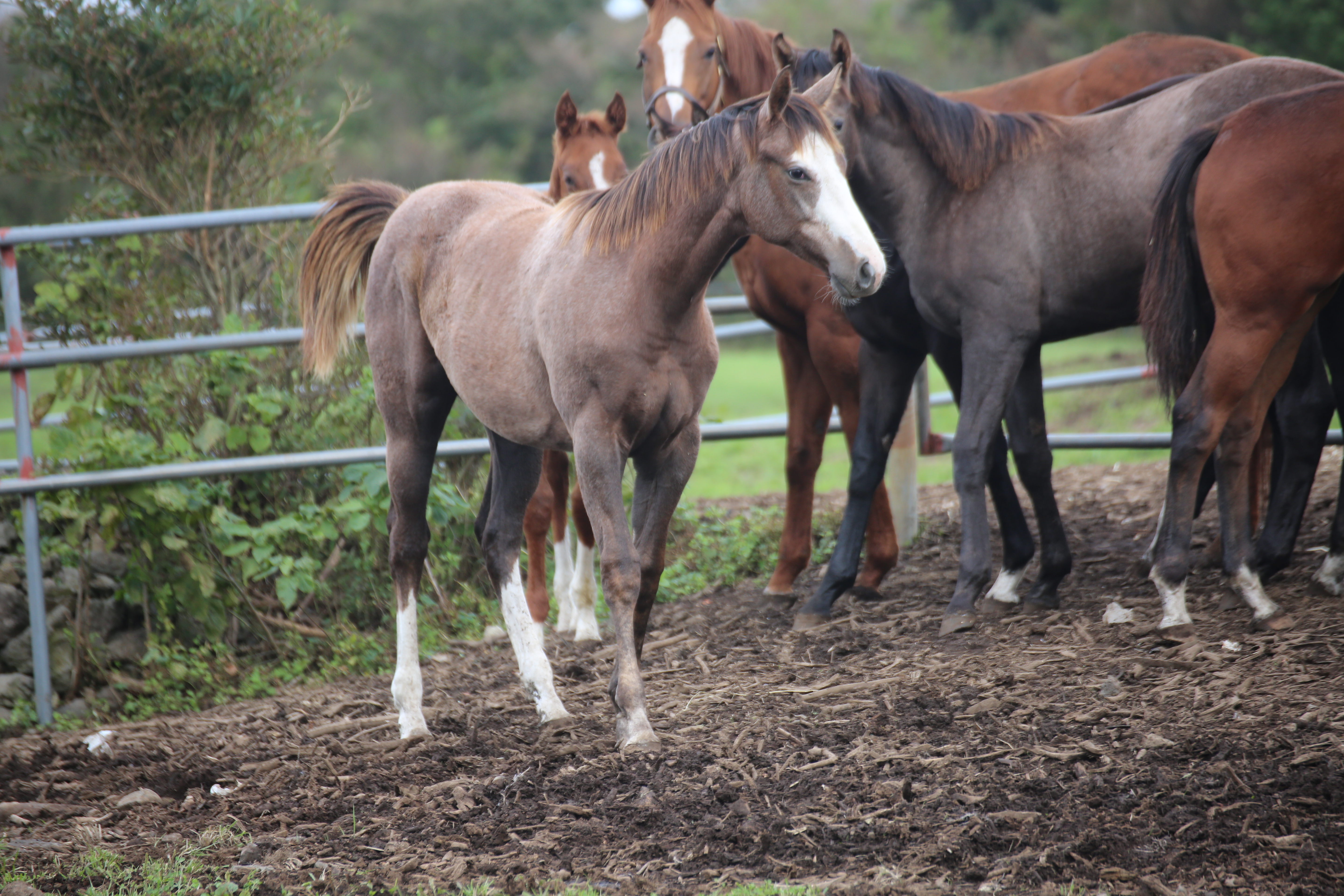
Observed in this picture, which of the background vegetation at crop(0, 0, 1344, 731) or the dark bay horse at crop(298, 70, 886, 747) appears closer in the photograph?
the dark bay horse at crop(298, 70, 886, 747)

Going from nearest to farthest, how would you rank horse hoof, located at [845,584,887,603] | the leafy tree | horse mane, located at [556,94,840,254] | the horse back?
horse mane, located at [556,94,840,254] < horse hoof, located at [845,584,887,603] < the leafy tree < the horse back

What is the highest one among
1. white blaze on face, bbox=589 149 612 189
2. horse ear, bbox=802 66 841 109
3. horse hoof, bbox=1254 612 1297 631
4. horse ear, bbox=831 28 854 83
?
horse ear, bbox=831 28 854 83

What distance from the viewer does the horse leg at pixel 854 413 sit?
4910 mm

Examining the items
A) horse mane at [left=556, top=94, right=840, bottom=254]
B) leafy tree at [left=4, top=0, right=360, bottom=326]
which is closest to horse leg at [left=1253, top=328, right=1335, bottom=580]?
horse mane at [left=556, top=94, right=840, bottom=254]

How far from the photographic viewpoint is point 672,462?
3.50 m

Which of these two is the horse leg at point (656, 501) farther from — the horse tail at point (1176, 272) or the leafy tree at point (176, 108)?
the leafy tree at point (176, 108)

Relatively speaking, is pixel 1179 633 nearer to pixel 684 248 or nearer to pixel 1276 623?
pixel 1276 623

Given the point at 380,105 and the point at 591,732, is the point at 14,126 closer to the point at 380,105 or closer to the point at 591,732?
the point at 591,732

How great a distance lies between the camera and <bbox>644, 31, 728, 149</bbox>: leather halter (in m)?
4.94

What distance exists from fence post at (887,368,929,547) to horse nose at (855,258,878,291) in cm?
294

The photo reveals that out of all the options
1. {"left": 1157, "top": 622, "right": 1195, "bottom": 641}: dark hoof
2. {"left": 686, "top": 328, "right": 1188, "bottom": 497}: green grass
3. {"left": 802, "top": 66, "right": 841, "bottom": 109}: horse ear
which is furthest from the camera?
{"left": 686, "top": 328, "right": 1188, "bottom": 497}: green grass

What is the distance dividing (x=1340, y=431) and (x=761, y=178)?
3.69 metres

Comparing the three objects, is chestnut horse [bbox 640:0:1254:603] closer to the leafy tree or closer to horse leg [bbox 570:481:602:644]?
horse leg [bbox 570:481:602:644]

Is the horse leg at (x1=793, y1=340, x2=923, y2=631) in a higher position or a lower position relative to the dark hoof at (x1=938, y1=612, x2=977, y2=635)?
higher
